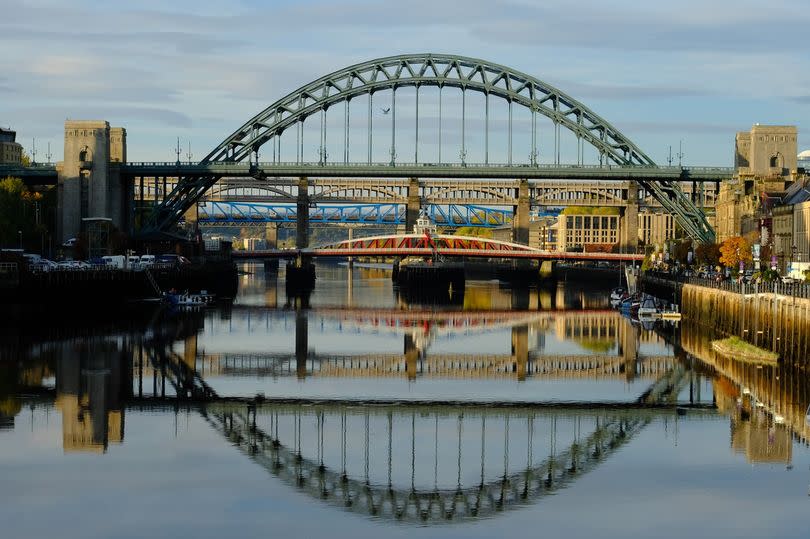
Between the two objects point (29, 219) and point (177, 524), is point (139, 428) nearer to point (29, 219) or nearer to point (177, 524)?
point (177, 524)

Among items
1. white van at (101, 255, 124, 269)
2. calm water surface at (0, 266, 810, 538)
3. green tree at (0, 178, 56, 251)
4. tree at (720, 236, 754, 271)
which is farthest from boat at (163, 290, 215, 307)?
tree at (720, 236, 754, 271)

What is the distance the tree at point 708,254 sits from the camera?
119394 millimetres

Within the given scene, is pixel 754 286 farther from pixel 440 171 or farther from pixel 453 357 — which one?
pixel 440 171

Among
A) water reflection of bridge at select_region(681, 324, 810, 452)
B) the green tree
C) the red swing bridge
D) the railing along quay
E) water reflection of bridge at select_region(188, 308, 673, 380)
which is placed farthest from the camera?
the red swing bridge

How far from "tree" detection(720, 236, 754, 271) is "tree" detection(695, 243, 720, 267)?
8385mm

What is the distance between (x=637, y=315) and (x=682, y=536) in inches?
2865

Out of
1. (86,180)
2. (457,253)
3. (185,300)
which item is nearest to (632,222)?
(457,253)

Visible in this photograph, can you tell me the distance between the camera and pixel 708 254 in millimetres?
121625

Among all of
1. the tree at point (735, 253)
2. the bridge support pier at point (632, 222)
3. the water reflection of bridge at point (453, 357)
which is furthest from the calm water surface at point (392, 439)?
the bridge support pier at point (632, 222)

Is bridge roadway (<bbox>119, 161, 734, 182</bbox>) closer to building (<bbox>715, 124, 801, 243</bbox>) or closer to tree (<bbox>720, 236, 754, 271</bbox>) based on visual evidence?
building (<bbox>715, 124, 801, 243</bbox>)

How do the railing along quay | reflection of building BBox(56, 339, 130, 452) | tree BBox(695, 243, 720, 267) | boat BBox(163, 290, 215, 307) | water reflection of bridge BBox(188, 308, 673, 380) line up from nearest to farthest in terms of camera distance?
reflection of building BBox(56, 339, 130, 452), the railing along quay, water reflection of bridge BBox(188, 308, 673, 380), boat BBox(163, 290, 215, 307), tree BBox(695, 243, 720, 267)

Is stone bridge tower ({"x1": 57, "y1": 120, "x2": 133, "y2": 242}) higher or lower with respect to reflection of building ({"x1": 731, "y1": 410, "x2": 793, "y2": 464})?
higher

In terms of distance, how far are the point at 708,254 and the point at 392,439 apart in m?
79.0

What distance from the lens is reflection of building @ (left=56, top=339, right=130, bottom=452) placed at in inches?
1838
